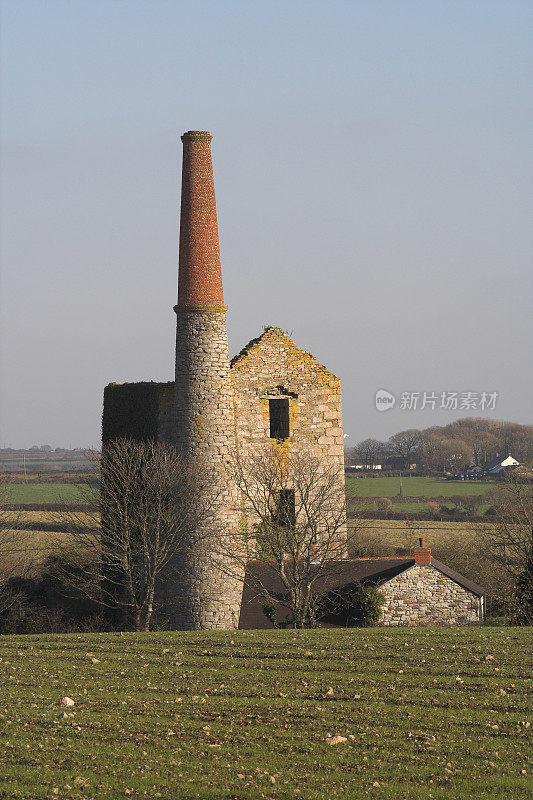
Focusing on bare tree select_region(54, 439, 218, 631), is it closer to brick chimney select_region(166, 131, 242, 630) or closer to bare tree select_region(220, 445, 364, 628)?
brick chimney select_region(166, 131, 242, 630)

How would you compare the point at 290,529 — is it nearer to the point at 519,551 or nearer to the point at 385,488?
the point at 519,551

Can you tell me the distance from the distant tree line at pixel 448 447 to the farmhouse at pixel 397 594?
56517 mm

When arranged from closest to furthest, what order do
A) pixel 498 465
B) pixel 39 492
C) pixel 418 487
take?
pixel 39 492
pixel 498 465
pixel 418 487

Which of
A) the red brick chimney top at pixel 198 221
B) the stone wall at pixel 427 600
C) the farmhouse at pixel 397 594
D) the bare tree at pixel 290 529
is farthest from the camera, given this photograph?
the red brick chimney top at pixel 198 221

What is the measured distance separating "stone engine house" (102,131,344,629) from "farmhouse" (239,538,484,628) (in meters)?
0.95

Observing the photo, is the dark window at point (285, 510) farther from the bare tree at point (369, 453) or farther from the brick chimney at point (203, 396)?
the bare tree at point (369, 453)

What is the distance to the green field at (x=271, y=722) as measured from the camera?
11711 millimetres

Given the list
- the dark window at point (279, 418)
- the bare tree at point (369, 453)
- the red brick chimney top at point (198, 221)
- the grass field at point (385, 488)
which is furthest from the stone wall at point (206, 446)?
the bare tree at point (369, 453)

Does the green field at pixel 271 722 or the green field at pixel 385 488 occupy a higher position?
the green field at pixel 385 488

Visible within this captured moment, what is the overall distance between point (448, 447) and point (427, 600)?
259 ft

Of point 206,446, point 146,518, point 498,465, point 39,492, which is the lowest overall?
point 39,492

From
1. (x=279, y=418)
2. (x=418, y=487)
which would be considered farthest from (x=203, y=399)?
(x=418, y=487)

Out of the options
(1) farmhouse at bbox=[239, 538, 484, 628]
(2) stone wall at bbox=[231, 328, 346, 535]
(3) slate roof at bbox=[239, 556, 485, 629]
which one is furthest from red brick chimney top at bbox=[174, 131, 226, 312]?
(1) farmhouse at bbox=[239, 538, 484, 628]

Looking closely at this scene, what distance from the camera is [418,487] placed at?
316 feet
